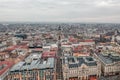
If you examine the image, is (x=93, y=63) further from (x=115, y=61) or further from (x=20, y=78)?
(x=20, y=78)

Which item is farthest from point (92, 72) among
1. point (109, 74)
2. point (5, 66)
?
point (5, 66)

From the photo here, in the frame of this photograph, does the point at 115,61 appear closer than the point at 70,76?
No

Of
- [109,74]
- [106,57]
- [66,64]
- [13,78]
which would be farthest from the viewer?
[106,57]

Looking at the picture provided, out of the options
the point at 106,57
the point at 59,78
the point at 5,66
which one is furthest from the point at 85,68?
the point at 5,66

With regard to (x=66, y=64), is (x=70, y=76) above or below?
below

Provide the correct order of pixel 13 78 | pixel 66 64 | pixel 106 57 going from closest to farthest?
pixel 13 78
pixel 66 64
pixel 106 57

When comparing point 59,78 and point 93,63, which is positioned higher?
point 93,63

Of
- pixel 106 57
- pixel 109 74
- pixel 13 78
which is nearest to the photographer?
pixel 13 78

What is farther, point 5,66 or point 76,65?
point 5,66

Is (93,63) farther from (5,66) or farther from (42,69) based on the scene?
(5,66)
